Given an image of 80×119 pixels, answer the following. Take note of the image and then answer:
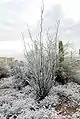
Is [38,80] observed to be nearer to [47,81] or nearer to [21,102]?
[47,81]

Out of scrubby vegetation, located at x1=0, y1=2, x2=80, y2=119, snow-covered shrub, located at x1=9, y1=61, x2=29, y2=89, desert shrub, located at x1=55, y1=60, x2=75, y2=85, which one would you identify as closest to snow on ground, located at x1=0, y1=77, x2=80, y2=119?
scrubby vegetation, located at x1=0, y1=2, x2=80, y2=119

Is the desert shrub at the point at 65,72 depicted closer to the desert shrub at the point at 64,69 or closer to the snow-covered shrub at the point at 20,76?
the desert shrub at the point at 64,69

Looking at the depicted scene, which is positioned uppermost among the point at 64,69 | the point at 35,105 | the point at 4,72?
the point at 64,69

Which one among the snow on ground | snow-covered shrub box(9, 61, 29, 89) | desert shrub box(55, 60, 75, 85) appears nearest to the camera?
the snow on ground

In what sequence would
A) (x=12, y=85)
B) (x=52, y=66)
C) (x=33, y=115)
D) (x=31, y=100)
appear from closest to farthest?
(x=33, y=115)
(x=31, y=100)
(x=52, y=66)
(x=12, y=85)

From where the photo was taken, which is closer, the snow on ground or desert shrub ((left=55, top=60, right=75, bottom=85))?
the snow on ground

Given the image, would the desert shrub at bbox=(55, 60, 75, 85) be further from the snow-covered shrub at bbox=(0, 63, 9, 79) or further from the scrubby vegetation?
the snow-covered shrub at bbox=(0, 63, 9, 79)

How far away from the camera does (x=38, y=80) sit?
6527mm

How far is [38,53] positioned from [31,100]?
1349 millimetres

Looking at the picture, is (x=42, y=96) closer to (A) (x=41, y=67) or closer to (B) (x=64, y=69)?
(A) (x=41, y=67)

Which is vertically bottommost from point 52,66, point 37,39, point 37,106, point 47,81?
point 37,106

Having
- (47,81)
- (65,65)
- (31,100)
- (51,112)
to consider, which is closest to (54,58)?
(47,81)

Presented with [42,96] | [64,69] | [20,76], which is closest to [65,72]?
[64,69]

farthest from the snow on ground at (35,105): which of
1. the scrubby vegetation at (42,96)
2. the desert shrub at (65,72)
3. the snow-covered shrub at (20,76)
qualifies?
the desert shrub at (65,72)
